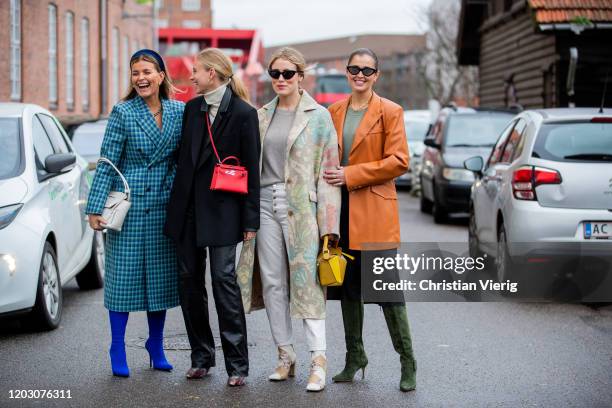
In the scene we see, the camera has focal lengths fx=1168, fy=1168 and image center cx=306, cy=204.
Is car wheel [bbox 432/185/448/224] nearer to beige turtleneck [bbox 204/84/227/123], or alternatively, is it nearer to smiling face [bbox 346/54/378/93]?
smiling face [bbox 346/54/378/93]

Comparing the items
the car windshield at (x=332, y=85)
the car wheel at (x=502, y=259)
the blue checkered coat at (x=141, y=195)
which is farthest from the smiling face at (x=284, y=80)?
the car windshield at (x=332, y=85)

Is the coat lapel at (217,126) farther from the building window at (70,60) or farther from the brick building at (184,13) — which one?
the brick building at (184,13)

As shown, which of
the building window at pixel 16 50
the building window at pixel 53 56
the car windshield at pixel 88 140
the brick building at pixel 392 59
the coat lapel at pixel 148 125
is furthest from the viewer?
the brick building at pixel 392 59

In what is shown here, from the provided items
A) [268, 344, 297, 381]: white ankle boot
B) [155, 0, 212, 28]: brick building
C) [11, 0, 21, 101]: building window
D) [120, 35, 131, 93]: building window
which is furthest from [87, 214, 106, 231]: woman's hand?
[155, 0, 212, 28]: brick building

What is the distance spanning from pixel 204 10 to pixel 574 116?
4167 inches

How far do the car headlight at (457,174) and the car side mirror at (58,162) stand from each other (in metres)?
9.26

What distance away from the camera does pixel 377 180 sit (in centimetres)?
650

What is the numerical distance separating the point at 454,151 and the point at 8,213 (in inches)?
421

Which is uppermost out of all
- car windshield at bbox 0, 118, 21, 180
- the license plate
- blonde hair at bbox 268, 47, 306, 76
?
blonde hair at bbox 268, 47, 306, 76

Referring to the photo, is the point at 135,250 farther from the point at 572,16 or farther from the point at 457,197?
the point at 572,16

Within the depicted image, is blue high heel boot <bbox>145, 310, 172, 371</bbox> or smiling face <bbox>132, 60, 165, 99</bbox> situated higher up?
smiling face <bbox>132, 60, 165, 99</bbox>

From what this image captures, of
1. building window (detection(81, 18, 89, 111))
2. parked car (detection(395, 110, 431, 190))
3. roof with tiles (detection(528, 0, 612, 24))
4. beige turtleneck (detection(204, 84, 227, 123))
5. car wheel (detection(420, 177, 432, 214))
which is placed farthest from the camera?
building window (detection(81, 18, 89, 111))

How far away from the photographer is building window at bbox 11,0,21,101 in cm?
2664

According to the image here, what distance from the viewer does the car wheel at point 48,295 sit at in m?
8.33
